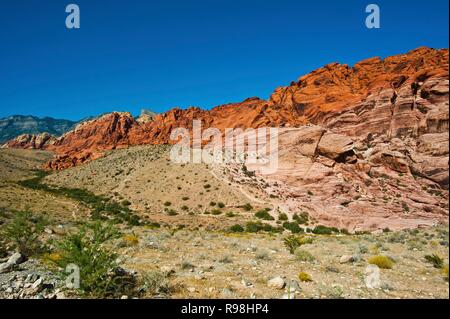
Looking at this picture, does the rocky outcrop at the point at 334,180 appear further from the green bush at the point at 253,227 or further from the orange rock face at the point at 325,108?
the green bush at the point at 253,227

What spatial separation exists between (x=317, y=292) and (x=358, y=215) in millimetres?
34694

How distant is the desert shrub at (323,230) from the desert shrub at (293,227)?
1563 mm

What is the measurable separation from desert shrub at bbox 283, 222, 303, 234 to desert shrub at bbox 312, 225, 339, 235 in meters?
1.56

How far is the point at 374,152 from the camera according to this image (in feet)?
147

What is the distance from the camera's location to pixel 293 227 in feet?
119

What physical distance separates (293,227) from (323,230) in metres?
3.09

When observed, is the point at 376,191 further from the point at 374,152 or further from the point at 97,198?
the point at 97,198

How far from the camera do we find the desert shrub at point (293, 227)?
115 feet

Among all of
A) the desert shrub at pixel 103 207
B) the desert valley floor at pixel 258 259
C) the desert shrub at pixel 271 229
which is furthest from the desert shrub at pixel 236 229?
the desert shrub at pixel 103 207

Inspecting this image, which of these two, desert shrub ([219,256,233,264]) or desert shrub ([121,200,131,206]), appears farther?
desert shrub ([121,200,131,206])

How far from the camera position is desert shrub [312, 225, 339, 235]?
3519 centimetres

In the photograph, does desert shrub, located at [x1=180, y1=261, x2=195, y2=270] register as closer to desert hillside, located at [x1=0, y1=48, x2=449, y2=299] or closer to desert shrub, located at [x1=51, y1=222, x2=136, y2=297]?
desert hillside, located at [x1=0, y1=48, x2=449, y2=299]

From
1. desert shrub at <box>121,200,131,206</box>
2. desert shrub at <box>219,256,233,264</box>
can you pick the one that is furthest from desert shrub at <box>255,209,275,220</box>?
desert shrub at <box>219,256,233,264</box>

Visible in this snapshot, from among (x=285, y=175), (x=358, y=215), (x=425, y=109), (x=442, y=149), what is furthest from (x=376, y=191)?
(x=442, y=149)
